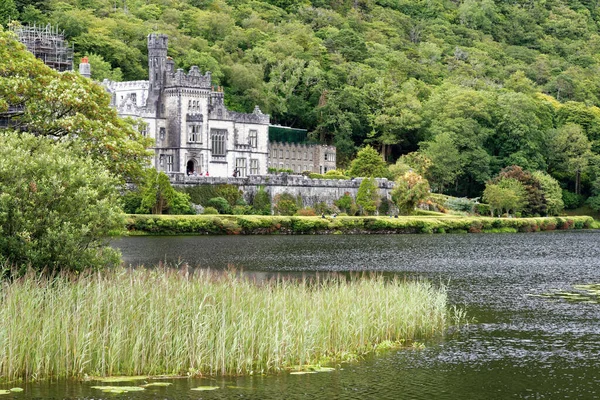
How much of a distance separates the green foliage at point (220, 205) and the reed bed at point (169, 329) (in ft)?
183

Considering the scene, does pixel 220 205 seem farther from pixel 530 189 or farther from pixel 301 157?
pixel 530 189

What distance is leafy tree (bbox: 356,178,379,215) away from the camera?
3597 inches

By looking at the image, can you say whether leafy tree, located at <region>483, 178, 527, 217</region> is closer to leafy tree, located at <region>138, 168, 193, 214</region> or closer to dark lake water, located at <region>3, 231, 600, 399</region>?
leafy tree, located at <region>138, 168, 193, 214</region>

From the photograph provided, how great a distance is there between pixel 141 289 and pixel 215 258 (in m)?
25.2

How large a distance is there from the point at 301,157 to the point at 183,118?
23484 millimetres

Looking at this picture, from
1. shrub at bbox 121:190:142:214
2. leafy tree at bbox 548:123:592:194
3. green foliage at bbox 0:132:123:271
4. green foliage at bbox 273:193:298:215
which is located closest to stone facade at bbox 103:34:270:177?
green foliage at bbox 273:193:298:215

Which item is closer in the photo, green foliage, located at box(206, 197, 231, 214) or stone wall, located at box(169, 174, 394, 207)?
green foliage, located at box(206, 197, 231, 214)

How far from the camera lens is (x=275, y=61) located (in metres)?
→ 127

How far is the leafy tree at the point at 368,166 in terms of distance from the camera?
101000 millimetres

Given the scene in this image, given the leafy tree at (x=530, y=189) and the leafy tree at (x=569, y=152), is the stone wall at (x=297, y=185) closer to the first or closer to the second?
the leafy tree at (x=530, y=189)

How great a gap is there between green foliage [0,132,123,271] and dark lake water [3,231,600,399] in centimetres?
778

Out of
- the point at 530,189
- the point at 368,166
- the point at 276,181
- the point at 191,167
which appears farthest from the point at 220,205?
the point at 530,189

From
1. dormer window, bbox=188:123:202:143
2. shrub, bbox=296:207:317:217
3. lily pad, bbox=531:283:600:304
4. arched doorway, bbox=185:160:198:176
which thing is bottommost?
lily pad, bbox=531:283:600:304

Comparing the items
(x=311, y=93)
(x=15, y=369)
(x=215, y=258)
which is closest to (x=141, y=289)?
(x=15, y=369)
